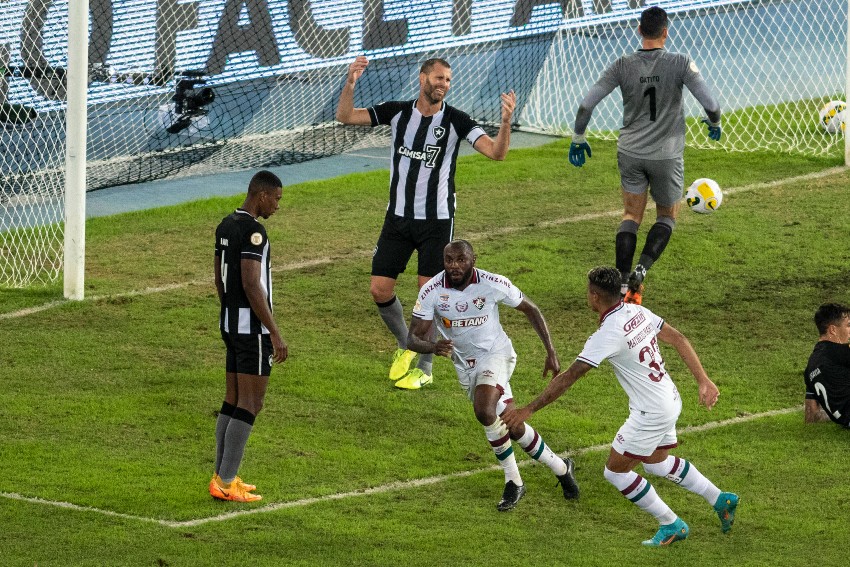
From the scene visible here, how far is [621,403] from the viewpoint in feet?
32.6

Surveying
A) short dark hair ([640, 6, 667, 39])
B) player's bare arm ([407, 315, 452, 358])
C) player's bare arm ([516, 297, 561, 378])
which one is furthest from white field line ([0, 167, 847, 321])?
player's bare arm ([516, 297, 561, 378])

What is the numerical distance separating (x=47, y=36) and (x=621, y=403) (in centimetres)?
748

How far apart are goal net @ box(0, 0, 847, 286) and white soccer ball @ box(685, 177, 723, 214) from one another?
434cm

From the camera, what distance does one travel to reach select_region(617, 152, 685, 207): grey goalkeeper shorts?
11.3 metres

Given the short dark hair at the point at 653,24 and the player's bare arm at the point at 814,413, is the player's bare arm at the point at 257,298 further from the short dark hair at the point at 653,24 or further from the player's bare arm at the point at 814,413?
the short dark hair at the point at 653,24

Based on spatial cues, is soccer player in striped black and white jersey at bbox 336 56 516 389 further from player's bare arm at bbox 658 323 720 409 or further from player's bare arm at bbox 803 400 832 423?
player's bare arm at bbox 658 323 720 409

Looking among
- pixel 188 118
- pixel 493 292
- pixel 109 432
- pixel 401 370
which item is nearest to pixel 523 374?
pixel 401 370

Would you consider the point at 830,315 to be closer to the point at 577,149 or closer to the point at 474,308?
the point at 474,308

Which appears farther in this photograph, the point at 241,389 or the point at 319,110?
the point at 319,110

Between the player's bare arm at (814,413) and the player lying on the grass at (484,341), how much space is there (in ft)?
6.38

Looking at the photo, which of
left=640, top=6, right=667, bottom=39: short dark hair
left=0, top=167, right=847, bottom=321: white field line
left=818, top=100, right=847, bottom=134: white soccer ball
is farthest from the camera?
left=818, top=100, right=847, bottom=134: white soccer ball

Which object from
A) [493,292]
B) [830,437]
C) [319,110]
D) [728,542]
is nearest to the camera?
[728,542]

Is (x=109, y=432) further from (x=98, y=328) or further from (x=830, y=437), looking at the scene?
(x=830, y=437)

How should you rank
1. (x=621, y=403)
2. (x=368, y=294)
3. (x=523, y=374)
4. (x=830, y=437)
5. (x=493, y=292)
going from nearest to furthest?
(x=493, y=292) < (x=830, y=437) < (x=621, y=403) < (x=523, y=374) < (x=368, y=294)
